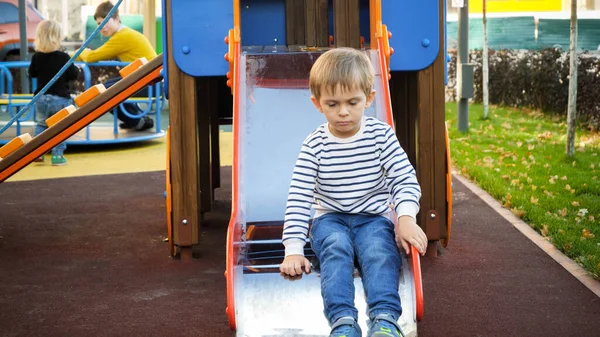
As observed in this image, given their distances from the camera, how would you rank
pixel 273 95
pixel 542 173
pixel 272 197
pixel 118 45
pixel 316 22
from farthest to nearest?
pixel 118 45
pixel 542 173
pixel 316 22
pixel 273 95
pixel 272 197

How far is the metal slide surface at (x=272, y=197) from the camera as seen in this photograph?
138 inches

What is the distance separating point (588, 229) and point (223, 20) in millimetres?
2876

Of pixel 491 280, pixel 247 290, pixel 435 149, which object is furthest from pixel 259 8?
pixel 247 290

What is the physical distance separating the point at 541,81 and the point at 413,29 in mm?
8597

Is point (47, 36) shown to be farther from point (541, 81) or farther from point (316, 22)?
point (541, 81)

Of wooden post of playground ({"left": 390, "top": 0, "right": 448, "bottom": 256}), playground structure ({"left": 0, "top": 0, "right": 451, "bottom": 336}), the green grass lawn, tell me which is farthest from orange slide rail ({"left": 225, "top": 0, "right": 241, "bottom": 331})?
the green grass lawn

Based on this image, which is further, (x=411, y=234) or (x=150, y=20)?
(x=150, y=20)

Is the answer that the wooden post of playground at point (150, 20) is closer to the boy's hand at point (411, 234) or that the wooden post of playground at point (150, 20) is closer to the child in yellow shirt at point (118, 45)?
the child in yellow shirt at point (118, 45)

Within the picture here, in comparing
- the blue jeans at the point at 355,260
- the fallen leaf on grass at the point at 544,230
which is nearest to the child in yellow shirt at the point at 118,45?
the fallen leaf on grass at the point at 544,230

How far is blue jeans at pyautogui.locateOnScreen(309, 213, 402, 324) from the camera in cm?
332

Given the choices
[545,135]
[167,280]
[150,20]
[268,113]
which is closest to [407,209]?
[268,113]

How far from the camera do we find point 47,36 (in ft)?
32.3

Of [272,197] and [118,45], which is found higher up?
[118,45]

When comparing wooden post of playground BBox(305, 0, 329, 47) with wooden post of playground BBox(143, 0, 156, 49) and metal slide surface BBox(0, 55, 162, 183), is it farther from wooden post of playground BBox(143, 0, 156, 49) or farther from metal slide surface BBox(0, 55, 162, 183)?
wooden post of playground BBox(143, 0, 156, 49)
